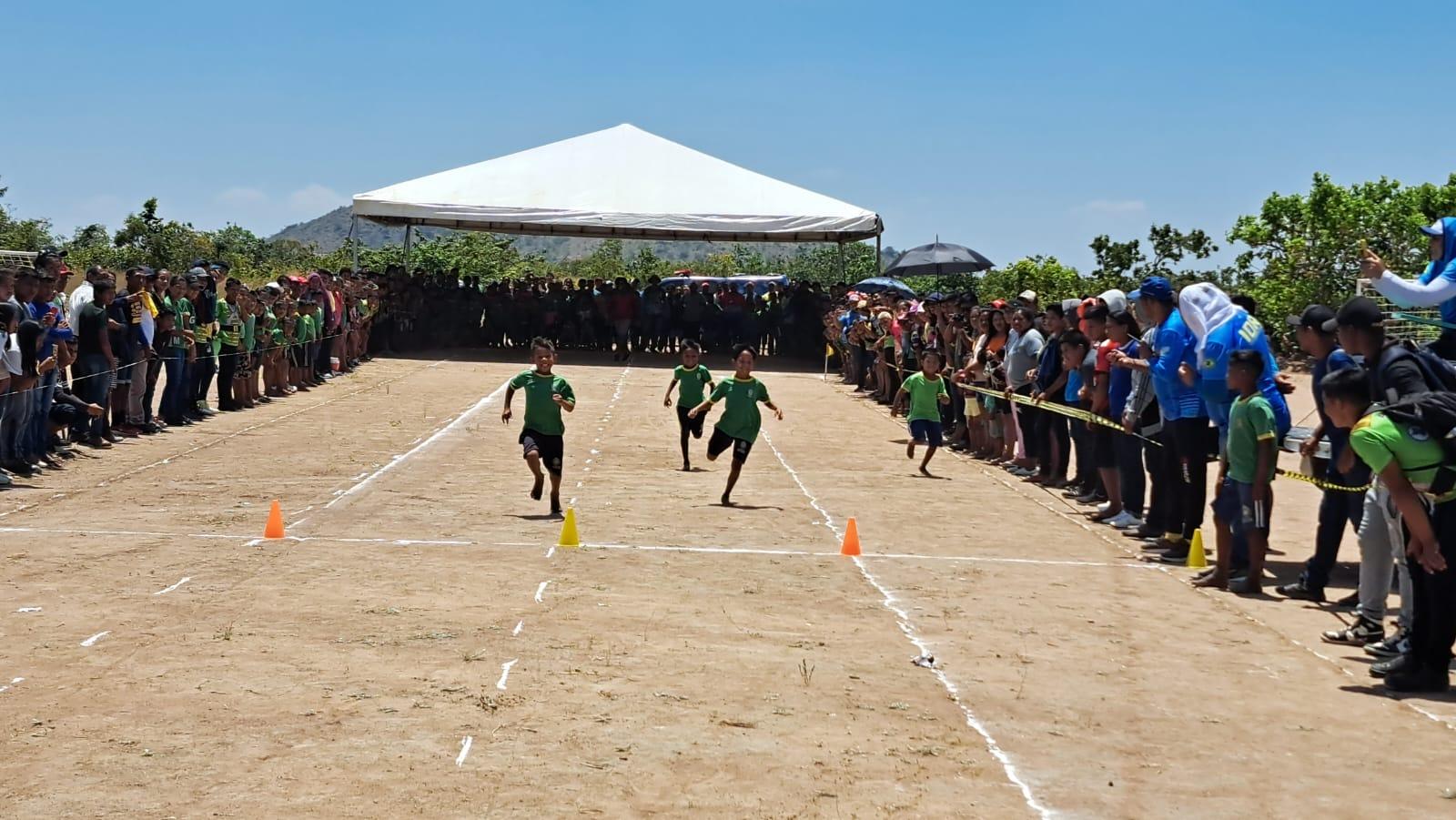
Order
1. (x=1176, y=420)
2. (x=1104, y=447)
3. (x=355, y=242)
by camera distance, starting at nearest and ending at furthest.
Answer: (x=1176, y=420) → (x=1104, y=447) → (x=355, y=242)

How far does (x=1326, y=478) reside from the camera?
11.9 m

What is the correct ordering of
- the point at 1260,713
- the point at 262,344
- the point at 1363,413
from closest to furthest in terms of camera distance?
1. the point at 1260,713
2. the point at 1363,413
3. the point at 262,344

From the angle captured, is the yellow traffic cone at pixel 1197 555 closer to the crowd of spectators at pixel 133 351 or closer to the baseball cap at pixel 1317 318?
the baseball cap at pixel 1317 318

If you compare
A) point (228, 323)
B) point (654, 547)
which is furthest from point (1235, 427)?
point (228, 323)

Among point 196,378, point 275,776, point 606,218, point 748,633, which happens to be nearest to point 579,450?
point 196,378

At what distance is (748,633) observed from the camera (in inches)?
390

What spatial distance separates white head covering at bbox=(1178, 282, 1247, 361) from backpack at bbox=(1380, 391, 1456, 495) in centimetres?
442

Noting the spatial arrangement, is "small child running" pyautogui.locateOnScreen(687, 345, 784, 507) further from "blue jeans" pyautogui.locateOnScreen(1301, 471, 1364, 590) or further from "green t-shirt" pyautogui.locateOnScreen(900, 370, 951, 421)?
"blue jeans" pyautogui.locateOnScreen(1301, 471, 1364, 590)

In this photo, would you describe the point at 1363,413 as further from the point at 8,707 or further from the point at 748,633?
the point at 8,707

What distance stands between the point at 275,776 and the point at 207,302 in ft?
57.0

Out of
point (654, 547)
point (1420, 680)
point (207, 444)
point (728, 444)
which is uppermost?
point (728, 444)

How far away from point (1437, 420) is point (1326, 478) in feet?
12.8

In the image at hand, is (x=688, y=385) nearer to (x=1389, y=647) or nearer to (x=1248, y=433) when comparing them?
(x=1248, y=433)

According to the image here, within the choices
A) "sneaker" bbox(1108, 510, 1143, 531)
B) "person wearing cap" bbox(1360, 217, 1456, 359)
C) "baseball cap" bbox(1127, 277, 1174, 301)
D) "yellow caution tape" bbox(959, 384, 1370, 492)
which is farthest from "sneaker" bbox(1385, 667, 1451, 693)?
"sneaker" bbox(1108, 510, 1143, 531)
